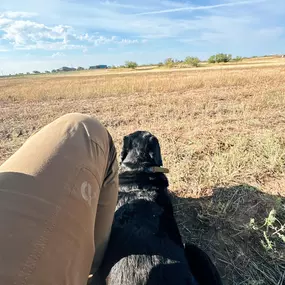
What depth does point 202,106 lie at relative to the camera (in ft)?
28.6

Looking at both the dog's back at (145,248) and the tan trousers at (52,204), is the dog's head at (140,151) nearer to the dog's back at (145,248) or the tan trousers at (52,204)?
the dog's back at (145,248)

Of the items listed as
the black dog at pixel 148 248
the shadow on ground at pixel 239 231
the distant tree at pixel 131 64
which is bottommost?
the distant tree at pixel 131 64

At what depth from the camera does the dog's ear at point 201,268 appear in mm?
2240

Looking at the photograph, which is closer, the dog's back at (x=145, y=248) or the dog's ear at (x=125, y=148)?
the dog's back at (x=145, y=248)

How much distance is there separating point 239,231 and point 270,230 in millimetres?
298

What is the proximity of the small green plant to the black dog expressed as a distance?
710 mm

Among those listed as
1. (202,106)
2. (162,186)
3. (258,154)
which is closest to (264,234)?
(162,186)

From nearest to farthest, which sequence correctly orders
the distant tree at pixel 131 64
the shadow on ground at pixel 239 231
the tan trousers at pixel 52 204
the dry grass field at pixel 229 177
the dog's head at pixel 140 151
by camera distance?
1. the tan trousers at pixel 52 204
2. the shadow on ground at pixel 239 231
3. the dry grass field at pixel 229 177
4. the dog's head at pixel 140 151
5. the distant tree at pixel 131 64

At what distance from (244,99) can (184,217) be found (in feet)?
22.5

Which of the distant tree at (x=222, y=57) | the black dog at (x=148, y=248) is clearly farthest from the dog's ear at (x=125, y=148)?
the distant tree at (x=222, y=57)

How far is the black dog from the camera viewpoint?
2021 mm

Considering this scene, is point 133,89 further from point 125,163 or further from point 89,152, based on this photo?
point 89,152

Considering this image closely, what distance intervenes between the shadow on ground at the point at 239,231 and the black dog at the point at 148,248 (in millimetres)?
442

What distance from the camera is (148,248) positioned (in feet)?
7.11
